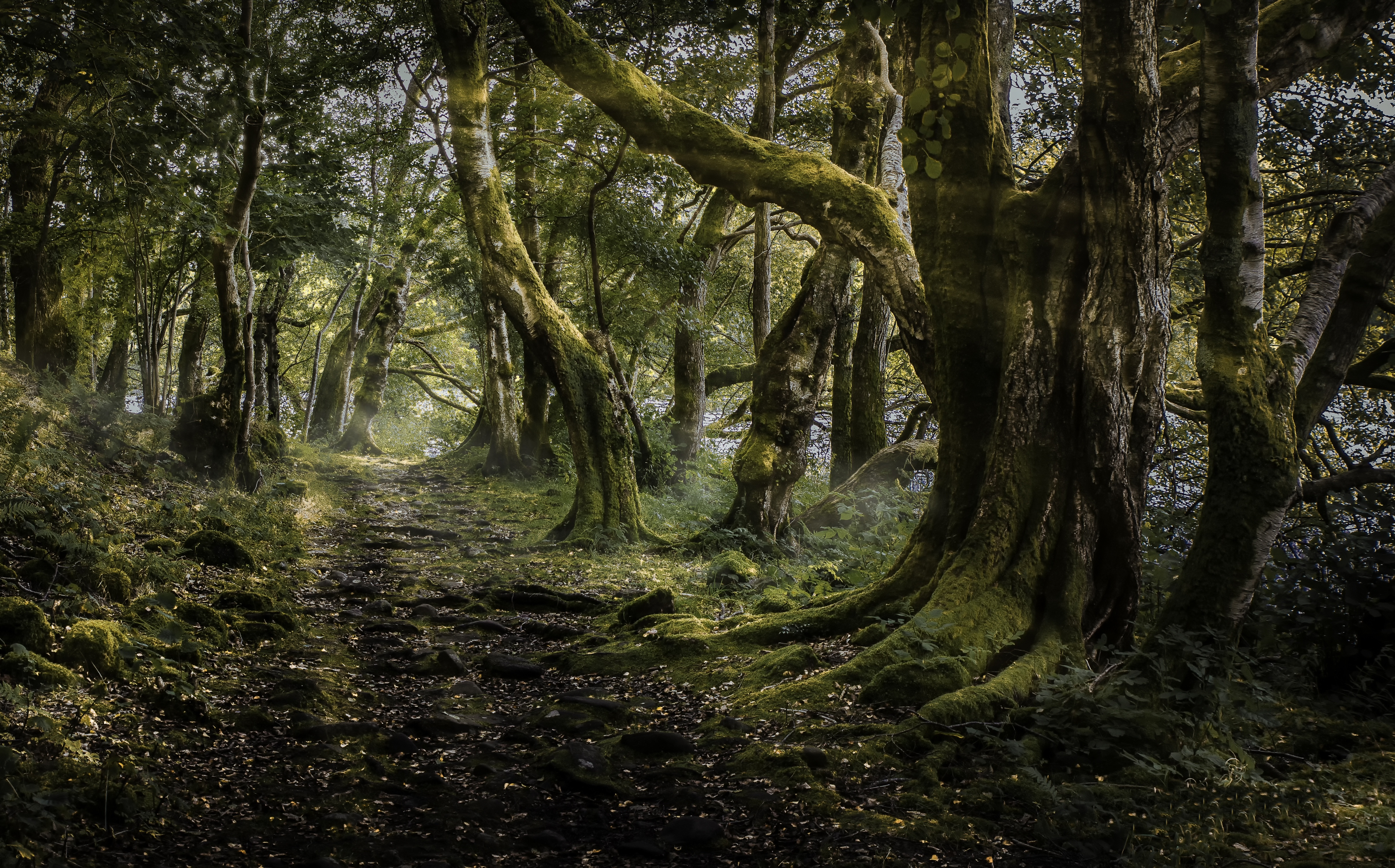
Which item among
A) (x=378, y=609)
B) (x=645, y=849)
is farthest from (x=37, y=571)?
(x=645, y=849)

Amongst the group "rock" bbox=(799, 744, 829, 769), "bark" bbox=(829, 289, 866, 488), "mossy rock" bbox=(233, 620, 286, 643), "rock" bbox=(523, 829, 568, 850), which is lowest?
Result: "rock" bbox=(523, 829, 568, 850)

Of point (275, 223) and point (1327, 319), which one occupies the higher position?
point (275, 223)

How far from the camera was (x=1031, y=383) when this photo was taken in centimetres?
509

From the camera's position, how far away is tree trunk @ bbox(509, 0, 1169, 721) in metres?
4.72

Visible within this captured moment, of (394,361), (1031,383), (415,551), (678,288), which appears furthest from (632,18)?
(394,361)

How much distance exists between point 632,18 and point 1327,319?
31.1 ft

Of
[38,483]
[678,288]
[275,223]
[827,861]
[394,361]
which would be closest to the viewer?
[827,861]

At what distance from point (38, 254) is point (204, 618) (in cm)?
967

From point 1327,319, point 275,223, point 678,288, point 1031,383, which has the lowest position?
point 1031,383

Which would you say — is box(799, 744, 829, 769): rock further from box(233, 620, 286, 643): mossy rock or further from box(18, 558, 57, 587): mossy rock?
box(18, 558, 57, 587): mossy rock

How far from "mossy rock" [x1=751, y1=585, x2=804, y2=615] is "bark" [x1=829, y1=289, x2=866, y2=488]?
4240mm

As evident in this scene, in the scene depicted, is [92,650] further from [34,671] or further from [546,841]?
[546,841]

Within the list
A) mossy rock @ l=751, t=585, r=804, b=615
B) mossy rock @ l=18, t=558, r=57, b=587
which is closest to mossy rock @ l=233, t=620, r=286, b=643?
mossy rock @ l=18, t=558, r=57, b=587

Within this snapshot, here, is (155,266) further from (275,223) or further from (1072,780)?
(1072,780)
